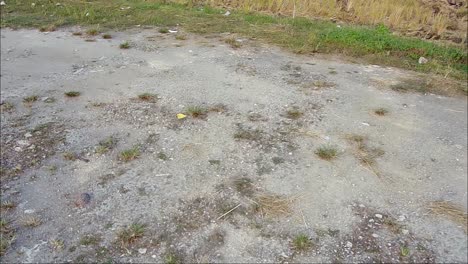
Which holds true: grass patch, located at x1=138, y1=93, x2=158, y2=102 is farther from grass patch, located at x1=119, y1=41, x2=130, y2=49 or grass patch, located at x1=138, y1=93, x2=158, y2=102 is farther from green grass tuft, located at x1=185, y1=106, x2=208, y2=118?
grass patch, located at x1=119, y1=41, x2=130, y2=49

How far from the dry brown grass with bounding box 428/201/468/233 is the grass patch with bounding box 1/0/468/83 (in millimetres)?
2286

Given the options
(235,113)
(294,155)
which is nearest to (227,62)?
(235,113)

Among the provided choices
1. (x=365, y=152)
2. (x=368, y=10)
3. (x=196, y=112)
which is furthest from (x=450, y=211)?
(x=368, y=10)

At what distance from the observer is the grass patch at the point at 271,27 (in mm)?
5051

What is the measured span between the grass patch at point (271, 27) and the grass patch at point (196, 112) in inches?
77.1

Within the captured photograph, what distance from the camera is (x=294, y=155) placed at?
10.5 feet

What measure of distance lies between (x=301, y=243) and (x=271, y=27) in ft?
14.1

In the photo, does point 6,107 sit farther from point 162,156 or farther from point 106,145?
point 162,156

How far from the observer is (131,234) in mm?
2496

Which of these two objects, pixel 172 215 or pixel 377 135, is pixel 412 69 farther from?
pixel 172 215

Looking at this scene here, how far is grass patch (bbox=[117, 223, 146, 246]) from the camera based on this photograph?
8.10 ft

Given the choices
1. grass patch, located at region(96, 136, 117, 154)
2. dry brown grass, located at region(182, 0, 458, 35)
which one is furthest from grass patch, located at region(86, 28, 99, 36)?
grass patch, located at region(96, 136, 117, 154)

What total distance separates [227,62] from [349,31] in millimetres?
1794

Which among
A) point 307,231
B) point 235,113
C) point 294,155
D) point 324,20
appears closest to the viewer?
point 307,231
